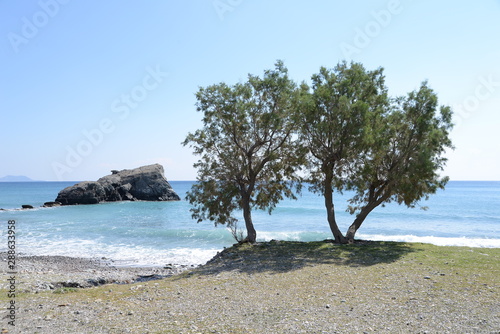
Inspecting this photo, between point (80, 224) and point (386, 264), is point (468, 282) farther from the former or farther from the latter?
point (80, 224)

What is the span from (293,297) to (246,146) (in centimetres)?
1222

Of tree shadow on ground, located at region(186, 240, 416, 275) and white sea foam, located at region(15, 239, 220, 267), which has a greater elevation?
tree shadow on ground, located at region(186, 240, 416, 275)

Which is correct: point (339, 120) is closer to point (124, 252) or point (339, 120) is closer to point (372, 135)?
point (372, 135)

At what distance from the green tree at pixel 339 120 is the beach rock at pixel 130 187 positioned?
70931 mm

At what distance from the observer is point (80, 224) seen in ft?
155

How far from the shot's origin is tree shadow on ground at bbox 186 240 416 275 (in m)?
16.4

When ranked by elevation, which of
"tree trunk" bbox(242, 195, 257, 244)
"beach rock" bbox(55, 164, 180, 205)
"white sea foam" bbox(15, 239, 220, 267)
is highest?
"beach rock" bbox(55, 164, 180, 205)

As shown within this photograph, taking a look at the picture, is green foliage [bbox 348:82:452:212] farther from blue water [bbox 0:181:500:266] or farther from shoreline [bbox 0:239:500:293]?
blue water [bbox 0:181:500:266]

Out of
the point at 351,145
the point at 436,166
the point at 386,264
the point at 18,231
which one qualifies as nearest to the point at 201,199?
the point at 351,145

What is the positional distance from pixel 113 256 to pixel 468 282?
950 inches

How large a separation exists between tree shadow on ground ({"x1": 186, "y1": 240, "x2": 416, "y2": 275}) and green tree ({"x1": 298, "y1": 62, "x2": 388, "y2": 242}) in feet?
8.27

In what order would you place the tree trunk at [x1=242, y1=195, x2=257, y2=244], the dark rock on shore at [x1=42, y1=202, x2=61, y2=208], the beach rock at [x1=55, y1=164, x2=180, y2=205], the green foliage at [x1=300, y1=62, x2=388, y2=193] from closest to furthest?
the green foliage at [x1=300, y1=62, x2=388, y2=193], the tree trunk at [x1=242, y1=195, x2=257, y2=244], the dark rock on shore at [x1=42, y1=202, x2=61, y2=208], the beach rock at [x1=55, y1=164, x2=180, y2=205]

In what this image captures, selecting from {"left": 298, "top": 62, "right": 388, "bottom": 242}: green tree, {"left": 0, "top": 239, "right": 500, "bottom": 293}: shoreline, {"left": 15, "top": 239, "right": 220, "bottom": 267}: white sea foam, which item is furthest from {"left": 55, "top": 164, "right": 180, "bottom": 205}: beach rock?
{"left": 298, "top": 62, "right": 388, "bottom": 242}: green tree

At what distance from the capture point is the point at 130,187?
88.0 metres
